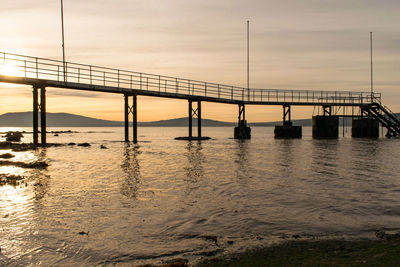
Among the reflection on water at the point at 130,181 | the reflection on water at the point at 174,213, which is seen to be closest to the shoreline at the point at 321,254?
the reflection on water at the point at 174,213

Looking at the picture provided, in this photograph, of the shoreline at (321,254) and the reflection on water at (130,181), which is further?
the reflection on water at (130,181)

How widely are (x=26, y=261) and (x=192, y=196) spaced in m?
5.28

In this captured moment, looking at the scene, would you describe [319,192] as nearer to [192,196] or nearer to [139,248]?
[192,196]

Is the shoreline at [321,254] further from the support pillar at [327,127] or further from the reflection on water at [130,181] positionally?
the support pillar at [327,127]

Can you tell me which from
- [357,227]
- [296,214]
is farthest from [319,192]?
[357,227]

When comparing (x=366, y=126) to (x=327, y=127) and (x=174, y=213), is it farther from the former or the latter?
(x=174, y=213)

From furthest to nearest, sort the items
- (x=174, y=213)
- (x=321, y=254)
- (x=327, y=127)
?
1. (x=327, y=127)
2. (x=174, y=213)
3. (x=321, y=254)

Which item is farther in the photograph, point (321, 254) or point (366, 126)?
point (366, 126)

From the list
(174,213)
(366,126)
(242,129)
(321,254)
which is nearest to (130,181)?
(174,213)

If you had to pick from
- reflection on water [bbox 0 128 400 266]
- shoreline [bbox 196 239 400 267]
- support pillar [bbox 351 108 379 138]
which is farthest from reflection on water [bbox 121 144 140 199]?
support pillar [bbox 351 108 379 138]

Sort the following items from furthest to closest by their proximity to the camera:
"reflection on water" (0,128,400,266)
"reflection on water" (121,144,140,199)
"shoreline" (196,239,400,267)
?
"reflection on water" (121,144,140,199) < "reflection on water" (0,128,400,266) < "shoreline" (196,239,400,267)

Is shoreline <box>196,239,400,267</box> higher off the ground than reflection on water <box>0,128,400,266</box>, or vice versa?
shoreline <box>196,239,400,267</box>

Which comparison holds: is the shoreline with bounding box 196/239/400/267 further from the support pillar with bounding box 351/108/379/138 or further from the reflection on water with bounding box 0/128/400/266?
the support pillar with bounding box 351/108/379/138

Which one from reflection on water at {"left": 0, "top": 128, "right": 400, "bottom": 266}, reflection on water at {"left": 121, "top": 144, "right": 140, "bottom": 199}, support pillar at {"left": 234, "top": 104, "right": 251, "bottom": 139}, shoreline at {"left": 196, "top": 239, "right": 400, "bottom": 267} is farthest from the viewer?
support pillar at {"left": 234, "top": 104, "right": 251, "bottom": 139}
